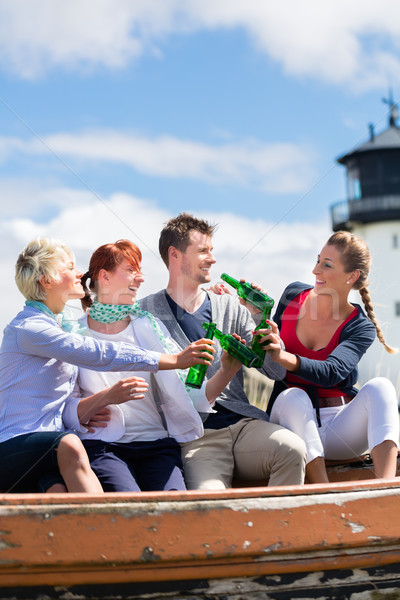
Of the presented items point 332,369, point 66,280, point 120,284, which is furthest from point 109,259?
point 332,369

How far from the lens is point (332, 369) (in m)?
3.22

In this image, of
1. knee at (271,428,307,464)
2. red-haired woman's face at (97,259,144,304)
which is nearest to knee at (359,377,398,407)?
knee at (271,428,307,464)

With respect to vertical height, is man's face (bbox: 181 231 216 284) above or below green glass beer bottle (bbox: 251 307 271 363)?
above

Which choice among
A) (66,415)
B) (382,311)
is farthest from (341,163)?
(66,415)

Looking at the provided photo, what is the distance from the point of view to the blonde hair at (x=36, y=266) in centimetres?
291

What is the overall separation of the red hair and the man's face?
0.32 meters

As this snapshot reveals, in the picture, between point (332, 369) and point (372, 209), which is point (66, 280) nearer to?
point (332, 369)

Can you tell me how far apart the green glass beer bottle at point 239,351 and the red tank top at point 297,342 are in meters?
0.31

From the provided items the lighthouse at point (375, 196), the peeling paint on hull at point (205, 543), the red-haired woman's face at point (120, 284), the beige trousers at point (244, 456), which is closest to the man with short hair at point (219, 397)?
the beige trousers at point (244, 456)

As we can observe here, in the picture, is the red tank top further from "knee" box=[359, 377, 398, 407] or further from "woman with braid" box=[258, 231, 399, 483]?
"knee" box=[359, 377, 398, 407]

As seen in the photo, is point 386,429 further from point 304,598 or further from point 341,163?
point 341,163

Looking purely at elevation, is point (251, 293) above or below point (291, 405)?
above

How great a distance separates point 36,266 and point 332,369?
4.28 ft

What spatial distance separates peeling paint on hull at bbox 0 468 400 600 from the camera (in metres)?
2.34
